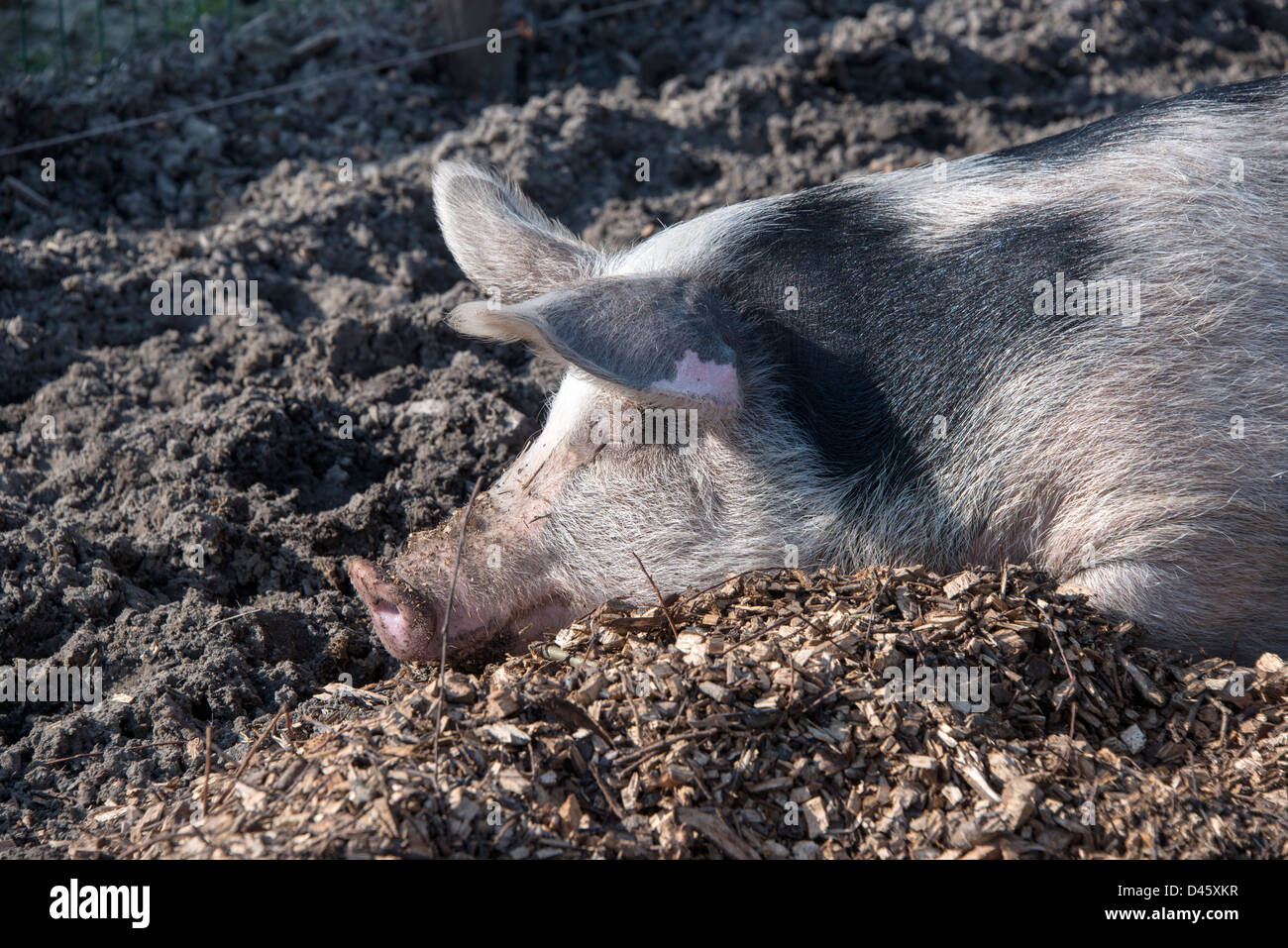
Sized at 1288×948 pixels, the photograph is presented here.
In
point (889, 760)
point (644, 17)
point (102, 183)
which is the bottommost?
point (889, 760)

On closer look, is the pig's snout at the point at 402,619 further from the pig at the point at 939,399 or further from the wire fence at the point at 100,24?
the wire fence at the point at 100,24

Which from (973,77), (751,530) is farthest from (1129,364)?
(973,77)

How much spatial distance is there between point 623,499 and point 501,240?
0.90 meters

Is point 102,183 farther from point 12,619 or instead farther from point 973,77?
point 973,77

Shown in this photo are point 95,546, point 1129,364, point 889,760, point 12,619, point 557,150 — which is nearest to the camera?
point 889,760

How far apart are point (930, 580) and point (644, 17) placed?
4660 millimetres

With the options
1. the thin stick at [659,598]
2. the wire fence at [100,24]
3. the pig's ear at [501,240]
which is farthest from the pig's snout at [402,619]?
the wire fence at [100,24]

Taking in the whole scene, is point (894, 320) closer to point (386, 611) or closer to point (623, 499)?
point (623, 499)

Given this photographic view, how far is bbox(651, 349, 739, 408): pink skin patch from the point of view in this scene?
2.90 metres

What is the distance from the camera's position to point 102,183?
17.1 feet

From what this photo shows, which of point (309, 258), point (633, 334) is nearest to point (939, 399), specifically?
point (633, 334)

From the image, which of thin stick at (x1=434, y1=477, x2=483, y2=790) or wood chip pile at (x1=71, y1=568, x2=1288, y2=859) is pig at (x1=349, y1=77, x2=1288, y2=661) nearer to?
thin stick at (x1=434, y1=477, x2=483, y2=790)

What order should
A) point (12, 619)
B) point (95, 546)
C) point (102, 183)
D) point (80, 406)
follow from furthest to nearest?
point (102, 183)
point (80, 406)
point (95, 546)
point (12, 619)

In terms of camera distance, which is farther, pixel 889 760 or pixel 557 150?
pixel 557 150
